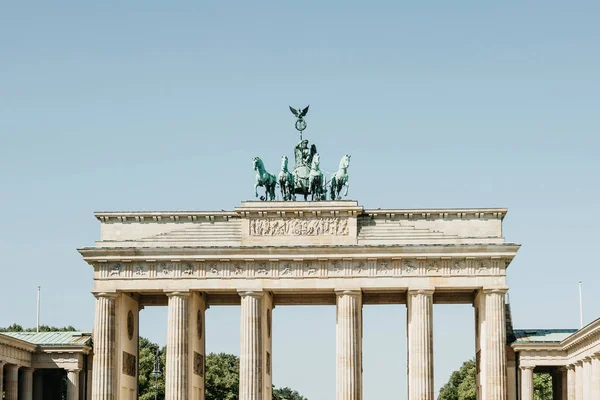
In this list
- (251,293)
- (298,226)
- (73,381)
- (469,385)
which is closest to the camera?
(251,293)

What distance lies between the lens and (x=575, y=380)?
293 feet

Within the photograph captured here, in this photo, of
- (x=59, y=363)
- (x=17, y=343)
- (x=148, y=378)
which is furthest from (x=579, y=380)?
(x=148, y=378)

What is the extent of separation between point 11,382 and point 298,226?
22596 mm

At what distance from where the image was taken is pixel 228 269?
90062 mm

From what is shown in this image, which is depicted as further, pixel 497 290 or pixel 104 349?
pixel 104 349

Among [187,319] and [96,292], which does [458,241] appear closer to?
[187,319]

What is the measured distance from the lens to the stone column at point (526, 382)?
291ft

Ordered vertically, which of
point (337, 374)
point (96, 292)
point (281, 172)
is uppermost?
point (281, 172)

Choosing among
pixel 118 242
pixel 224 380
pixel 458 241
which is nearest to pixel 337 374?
pixel 458 241

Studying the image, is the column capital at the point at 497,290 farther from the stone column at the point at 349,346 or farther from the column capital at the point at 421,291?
the stone column at the point at 349,346

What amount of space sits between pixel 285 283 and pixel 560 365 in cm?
2063

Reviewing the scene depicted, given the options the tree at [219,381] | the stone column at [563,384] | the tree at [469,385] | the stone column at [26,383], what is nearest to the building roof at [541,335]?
the stone column at [563,384]

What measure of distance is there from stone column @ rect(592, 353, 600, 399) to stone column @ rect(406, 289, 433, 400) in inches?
485

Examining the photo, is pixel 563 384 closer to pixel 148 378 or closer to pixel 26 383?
pixel 26 383
